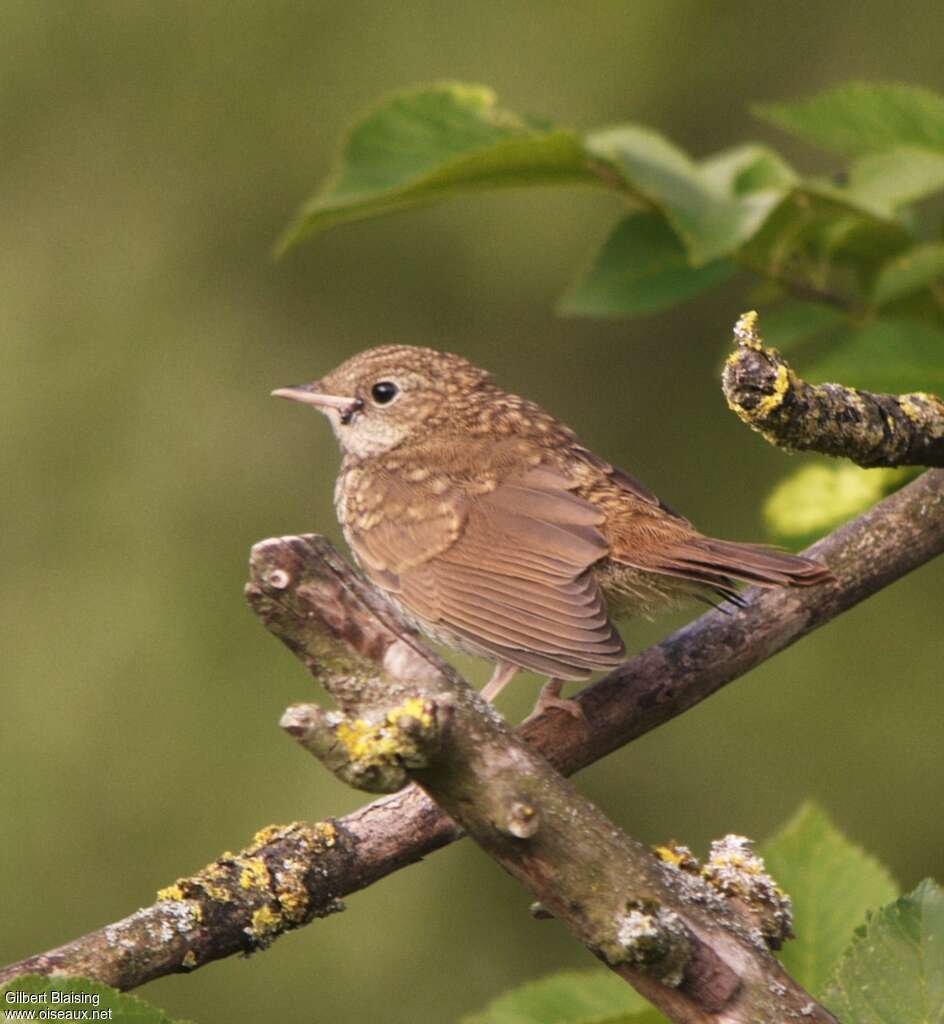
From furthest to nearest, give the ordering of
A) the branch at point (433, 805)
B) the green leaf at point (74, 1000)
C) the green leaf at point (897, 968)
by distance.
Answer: the branch at point (433, 805) → the green leaf at point (897, 968) → the green leaf at point (74, 1000)

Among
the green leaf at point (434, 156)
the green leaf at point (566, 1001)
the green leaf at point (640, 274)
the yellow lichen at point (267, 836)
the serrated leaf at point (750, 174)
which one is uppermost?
the green leaf at point (434, 156)

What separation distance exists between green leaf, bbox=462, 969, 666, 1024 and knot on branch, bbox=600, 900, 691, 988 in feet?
2.27

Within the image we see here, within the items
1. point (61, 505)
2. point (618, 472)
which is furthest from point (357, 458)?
point (61, 505)

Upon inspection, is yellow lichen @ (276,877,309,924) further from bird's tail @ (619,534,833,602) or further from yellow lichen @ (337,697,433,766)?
bird's tail @ (619,534,833,602)

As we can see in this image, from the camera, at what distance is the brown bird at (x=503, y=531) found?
315 centimetres

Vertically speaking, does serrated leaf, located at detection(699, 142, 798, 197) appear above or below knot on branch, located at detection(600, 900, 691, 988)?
above

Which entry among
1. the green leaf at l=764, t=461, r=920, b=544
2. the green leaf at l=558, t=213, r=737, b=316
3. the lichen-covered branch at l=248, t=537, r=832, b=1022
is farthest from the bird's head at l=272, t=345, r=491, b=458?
the lichen-covered branch at l=248, t=537, r=832, b=1022

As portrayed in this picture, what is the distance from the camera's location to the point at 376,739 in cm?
158

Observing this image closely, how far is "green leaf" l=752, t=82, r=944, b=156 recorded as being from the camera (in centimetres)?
299

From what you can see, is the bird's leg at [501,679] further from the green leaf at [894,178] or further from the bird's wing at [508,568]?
the green leaf at [894,178]

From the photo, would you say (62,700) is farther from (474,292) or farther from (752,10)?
(752,10)

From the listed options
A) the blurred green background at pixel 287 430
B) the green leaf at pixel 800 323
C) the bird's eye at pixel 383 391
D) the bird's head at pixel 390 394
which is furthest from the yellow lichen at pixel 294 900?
the blurred green background at pixel 287 430

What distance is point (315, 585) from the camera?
1827 mm

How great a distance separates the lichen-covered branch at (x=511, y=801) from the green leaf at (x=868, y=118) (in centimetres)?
169
